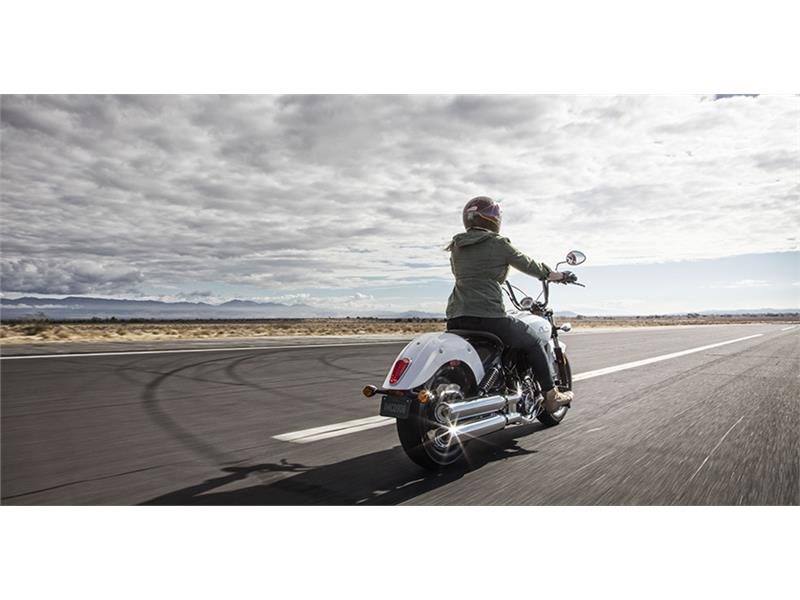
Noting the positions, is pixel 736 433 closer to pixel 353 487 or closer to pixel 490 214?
pixel 490 214

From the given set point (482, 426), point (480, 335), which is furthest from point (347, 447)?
point (480, 335)

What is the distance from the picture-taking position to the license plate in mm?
3760

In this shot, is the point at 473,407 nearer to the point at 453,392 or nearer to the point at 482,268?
the point at 453,392

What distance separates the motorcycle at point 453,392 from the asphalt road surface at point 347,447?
0.26m

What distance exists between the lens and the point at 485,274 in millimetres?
4484

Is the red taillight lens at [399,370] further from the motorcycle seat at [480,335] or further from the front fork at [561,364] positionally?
the front fork at [561,364]

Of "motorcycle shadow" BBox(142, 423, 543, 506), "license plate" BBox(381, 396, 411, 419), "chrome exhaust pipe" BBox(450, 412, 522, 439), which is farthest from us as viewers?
"chrome exhaust pipe" BBox(450, 412, 522, 439)

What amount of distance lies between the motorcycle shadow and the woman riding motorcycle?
1.02 metres

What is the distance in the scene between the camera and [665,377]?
9.17 m

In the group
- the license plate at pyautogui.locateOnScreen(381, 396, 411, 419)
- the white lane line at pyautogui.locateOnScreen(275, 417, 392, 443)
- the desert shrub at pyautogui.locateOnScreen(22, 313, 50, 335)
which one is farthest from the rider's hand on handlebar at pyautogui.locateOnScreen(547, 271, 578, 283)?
the desert shrub at pyautogui.locateOnScreen(22, 313, 50, 335)

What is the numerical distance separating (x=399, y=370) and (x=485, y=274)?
1159mm

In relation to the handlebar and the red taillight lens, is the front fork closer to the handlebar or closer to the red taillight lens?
the handlebar

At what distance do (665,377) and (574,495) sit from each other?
6567 mm
